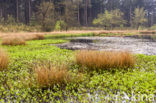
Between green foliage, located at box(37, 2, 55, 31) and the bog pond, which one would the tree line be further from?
the bog pond

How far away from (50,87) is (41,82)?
13.4 inches

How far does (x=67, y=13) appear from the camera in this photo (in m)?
47.5

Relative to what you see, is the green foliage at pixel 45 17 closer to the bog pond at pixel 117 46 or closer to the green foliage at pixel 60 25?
the green foliage at pixel 60 25

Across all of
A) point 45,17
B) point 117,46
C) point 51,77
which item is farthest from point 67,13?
point 51,77

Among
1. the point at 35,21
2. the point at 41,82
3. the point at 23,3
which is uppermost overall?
the point at 23,3

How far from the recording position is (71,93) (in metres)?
→ 4.46

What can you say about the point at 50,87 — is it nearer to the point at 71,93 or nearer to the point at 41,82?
the point at 41,82

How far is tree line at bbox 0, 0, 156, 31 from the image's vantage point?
40.5 m

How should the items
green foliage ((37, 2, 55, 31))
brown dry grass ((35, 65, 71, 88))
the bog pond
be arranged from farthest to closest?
green foliage ((37, 2, 55, 31)), the bog pond, brown dry grass ((35, 65, 71, 88))

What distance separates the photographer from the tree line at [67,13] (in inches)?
1593

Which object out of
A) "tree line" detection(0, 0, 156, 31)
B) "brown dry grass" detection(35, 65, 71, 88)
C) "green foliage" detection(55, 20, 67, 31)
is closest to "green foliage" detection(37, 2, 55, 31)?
"tree line" detection(0, 0, 156, 31)

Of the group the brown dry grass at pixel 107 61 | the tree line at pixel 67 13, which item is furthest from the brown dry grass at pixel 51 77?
the tree line at pixel 67 13

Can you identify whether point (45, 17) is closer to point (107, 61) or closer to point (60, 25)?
point (60, 25)

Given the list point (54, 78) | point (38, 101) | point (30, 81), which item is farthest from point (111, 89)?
point (30, 81)
